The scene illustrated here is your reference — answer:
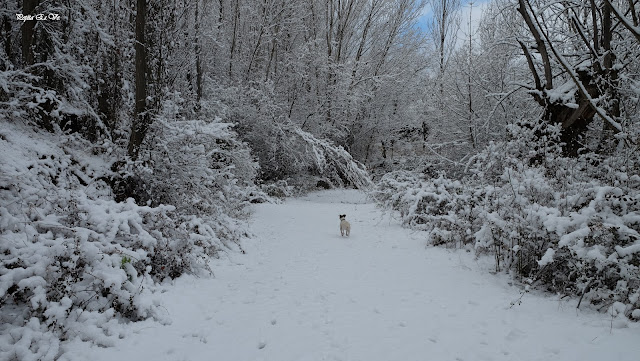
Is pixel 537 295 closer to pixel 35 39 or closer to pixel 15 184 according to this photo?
pixel 15 184

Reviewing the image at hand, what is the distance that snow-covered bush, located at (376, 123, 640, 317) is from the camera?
361 centimetres

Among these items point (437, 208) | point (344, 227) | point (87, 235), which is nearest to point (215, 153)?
point (344, 227)

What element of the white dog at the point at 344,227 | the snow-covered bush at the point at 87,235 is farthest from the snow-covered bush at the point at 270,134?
the snow-covered bush at the point at 87,235

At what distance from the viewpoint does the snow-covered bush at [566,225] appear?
361 cm

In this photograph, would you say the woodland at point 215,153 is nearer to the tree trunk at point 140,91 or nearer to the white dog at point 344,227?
the tree trunk at point 140,91

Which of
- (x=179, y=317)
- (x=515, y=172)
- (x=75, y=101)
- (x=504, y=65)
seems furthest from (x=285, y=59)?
(x=179, y=317)

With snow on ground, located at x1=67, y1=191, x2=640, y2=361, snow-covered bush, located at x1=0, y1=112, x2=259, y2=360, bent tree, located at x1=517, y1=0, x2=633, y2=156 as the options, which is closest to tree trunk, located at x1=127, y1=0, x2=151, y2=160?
snow-covered bush, located at x1=0, y1=112, x2=259, y2=360

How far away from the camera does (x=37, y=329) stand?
294 centimetres

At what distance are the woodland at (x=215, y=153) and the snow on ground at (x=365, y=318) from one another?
1.12 ft

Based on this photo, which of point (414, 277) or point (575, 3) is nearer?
point (414, 277)

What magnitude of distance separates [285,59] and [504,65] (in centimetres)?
839

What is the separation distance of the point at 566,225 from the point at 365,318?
242 centimetres

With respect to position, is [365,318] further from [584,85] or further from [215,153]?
[584,85]

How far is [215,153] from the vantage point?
8516 mm
